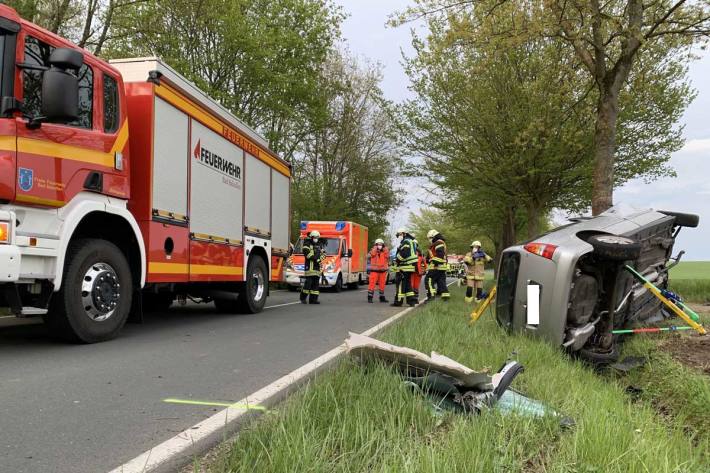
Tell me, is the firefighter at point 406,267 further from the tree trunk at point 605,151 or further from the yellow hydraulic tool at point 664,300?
the yellow hydraulic tool at point 664,300

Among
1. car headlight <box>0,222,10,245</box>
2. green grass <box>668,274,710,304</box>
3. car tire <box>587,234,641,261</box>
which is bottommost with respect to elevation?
green grass <box>668,274,710,304</box>

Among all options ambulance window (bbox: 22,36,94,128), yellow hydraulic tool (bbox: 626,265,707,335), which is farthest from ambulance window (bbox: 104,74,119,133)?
yellow hydraulic tool (bbox: 626,265,707,335)

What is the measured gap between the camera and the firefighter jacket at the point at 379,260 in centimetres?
1448

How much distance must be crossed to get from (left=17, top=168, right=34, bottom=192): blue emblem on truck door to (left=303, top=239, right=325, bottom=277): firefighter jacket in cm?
784

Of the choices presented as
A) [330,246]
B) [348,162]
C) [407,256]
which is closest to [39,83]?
[407,256]

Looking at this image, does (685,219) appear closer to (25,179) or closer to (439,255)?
(439,255)

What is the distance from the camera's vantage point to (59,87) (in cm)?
500

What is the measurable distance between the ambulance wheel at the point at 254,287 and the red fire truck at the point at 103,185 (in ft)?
1.90

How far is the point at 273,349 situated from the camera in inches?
245

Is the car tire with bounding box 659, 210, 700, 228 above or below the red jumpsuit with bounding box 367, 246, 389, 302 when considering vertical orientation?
above

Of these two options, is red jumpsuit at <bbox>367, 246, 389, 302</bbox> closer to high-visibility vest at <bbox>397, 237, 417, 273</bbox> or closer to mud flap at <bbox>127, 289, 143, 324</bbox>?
high-visibility vest at <bbox>397, 237, 417, 273</bbox>

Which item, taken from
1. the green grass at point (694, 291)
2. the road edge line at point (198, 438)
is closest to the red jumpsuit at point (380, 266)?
the green grass at point (694, 291)

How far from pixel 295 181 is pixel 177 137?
977 inches

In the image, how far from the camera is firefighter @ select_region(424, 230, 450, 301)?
41.5ft
